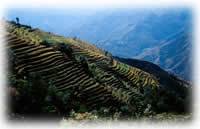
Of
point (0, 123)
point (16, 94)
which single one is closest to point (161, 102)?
point (16, 94)

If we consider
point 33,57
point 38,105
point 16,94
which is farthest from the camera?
point 33,57

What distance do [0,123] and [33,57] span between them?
37.1 metres

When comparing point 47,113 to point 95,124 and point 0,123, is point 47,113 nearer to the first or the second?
point 0,123

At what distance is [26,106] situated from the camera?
55.8 feet

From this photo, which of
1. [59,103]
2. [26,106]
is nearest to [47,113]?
[26,106]

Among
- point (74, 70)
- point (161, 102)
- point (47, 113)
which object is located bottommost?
point (47, 113)

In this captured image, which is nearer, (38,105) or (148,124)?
(148,124)

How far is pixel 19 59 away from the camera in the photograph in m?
41.5

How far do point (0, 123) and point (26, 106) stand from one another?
738 centimetres

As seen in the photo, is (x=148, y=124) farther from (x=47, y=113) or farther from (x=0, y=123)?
(x=47, y=113)

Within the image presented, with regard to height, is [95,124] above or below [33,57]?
below

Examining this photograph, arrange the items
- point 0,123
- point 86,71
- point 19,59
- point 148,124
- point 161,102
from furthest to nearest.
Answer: point 86,71
point 19,59
point 161,102
point 0,123
point 148,124

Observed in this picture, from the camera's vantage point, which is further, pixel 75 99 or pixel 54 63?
pixel 54 63

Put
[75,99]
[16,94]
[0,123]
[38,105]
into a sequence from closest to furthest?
[0,123] → [16,94] → [38,105] → [75,99]
